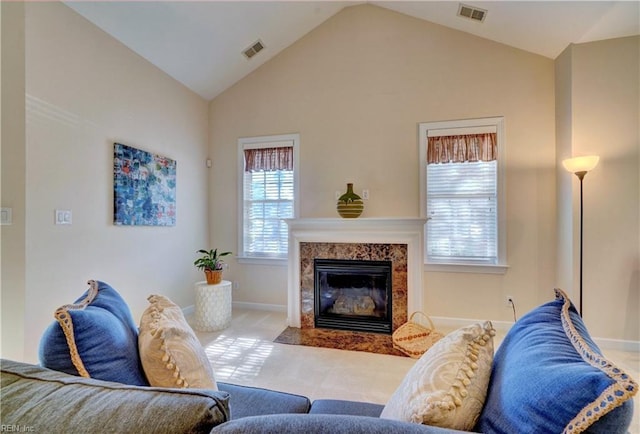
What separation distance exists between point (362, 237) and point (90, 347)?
2678 mm

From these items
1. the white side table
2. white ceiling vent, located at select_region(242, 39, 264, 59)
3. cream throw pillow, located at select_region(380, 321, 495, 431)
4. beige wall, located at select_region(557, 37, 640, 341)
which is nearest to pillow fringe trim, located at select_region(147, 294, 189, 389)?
cream throw pillow, located at select_region(380, 321, 495, 431)

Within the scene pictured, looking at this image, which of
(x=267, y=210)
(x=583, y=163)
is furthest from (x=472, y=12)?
(x=267, y=210)

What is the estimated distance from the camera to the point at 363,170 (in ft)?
12.2

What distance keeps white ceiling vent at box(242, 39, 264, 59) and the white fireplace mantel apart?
2212 millimetres

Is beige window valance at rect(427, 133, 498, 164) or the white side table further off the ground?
beige window valance at rect(427, 133, 498, 164)

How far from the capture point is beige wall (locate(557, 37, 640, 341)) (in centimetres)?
278

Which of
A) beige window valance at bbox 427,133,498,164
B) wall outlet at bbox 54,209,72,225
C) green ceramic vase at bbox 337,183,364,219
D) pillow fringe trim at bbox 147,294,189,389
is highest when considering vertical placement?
beige window valance at bbox 427,133,498,164

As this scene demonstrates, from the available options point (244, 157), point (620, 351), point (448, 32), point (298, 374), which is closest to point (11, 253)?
point (298, 374)

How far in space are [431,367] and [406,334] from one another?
2269 mm

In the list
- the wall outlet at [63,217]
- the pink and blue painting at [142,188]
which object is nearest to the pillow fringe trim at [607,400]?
the wall outlet at [63,217]

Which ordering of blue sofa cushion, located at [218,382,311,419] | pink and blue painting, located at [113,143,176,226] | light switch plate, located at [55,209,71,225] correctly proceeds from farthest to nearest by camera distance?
pink and blue painting, located at [113,143,176,226], light switch plate, located at [55,209,71,225], blue sofa cushion, located at [218,382,311,419]

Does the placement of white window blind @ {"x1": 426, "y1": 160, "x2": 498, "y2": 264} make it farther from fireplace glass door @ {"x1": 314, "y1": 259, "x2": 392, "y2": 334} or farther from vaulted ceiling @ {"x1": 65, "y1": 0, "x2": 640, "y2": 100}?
vaulted ceiling @ {"x1": 65, "y1": 0, "x2": 640, "y2": 100}

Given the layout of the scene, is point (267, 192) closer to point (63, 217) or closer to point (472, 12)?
point (63, 217)

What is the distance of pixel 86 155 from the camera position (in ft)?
8.80
